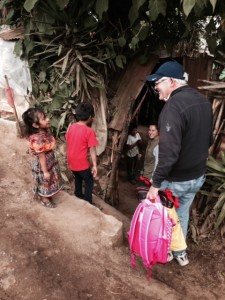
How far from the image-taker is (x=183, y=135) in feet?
8.00

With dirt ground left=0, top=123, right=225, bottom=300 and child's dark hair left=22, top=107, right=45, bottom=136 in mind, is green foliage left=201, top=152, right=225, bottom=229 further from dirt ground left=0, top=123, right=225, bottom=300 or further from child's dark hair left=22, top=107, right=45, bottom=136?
child's dark hair left=22, top=107, right=45, bottom=136

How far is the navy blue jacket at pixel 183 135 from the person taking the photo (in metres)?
2.34

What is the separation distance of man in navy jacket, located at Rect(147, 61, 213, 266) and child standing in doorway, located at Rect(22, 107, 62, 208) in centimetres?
126

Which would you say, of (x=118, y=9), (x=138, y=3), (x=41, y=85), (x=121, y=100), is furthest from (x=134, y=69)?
(x=138, y=3)

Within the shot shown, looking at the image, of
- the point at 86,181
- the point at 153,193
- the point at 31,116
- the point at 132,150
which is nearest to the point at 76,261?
the point at 153,193

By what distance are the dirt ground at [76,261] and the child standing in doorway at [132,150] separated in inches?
104

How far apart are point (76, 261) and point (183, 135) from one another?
1503 millimetres

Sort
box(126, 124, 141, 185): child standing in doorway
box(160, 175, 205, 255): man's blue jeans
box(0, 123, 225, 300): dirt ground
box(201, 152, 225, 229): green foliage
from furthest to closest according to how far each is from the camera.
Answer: box(126, 124, 141, 185): child standing in doorway
box(201, 152, 225, 229): green foliage
box(160, 175, 205, 255): man's blue jeans
box(0, 123, 225, 300): dirt ground

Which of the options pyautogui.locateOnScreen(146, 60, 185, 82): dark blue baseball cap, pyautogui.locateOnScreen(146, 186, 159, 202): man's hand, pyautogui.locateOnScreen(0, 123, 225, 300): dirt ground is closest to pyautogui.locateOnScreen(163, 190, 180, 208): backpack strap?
pyautogui.locateOnScreen(146, 186, 159, 202): man's hand

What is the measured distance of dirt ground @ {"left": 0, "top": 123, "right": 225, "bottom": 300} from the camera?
2584mm

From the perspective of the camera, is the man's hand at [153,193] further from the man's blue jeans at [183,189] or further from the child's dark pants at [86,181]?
the child's dark pants at [86,181]

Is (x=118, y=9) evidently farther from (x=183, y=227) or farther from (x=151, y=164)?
(x=183, y=227)

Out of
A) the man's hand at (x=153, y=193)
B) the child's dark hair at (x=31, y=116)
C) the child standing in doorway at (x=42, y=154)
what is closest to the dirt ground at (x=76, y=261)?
the child standing in doorway at (x=42, y=154)

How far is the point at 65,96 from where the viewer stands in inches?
194
